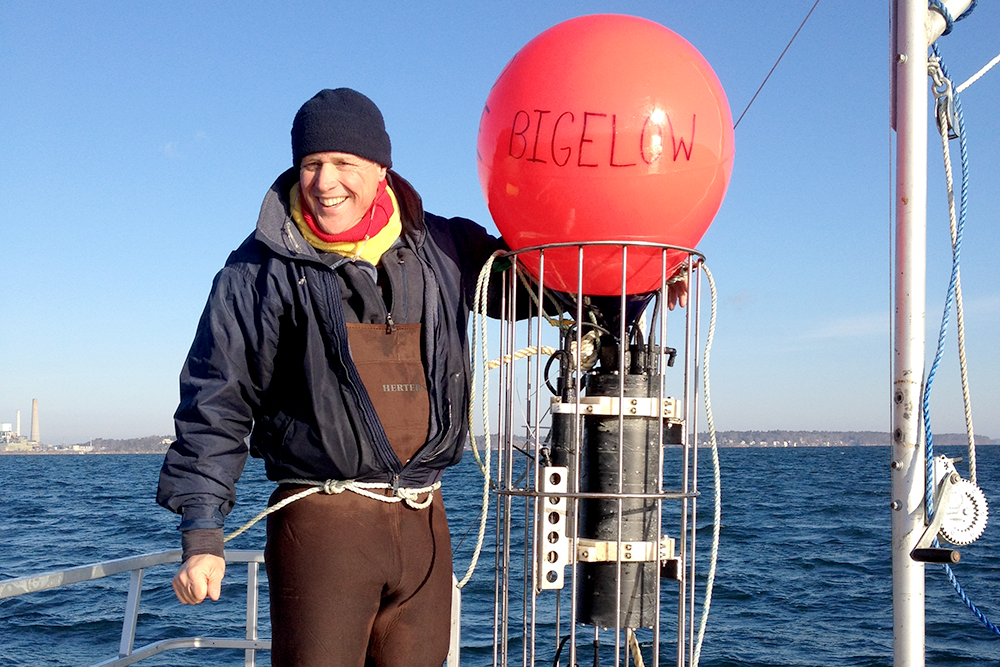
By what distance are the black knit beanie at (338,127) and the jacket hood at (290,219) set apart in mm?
90

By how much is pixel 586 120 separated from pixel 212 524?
1368 millimetres

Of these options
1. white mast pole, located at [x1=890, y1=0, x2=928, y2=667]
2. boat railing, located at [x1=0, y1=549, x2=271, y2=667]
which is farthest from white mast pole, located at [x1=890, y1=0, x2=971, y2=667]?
boat railing, located at [x1=0, y1=549, x2=271, y2=667]

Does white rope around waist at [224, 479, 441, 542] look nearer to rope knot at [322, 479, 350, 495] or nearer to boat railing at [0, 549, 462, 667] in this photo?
rope knot at [322, 479, 350, 495]

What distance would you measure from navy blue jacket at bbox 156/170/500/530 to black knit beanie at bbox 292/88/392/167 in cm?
18

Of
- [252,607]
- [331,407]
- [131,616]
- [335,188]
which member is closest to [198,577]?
[331,407]

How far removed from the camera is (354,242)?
236 centimetres

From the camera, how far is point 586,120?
225 centimetres

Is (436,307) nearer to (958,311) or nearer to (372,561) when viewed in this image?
(372,561)

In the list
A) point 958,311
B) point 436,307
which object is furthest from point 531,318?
point 958,311

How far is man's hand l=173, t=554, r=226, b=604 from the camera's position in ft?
7.07

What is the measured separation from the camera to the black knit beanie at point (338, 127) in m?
2.32

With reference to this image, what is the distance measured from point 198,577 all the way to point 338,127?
1178 millimetres

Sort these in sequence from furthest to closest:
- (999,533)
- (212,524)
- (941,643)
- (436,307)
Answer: (999,533), (941,643), (436,307), (212,524)

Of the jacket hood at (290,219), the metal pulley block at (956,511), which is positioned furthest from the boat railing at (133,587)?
the metal pulley block at (956,511)
